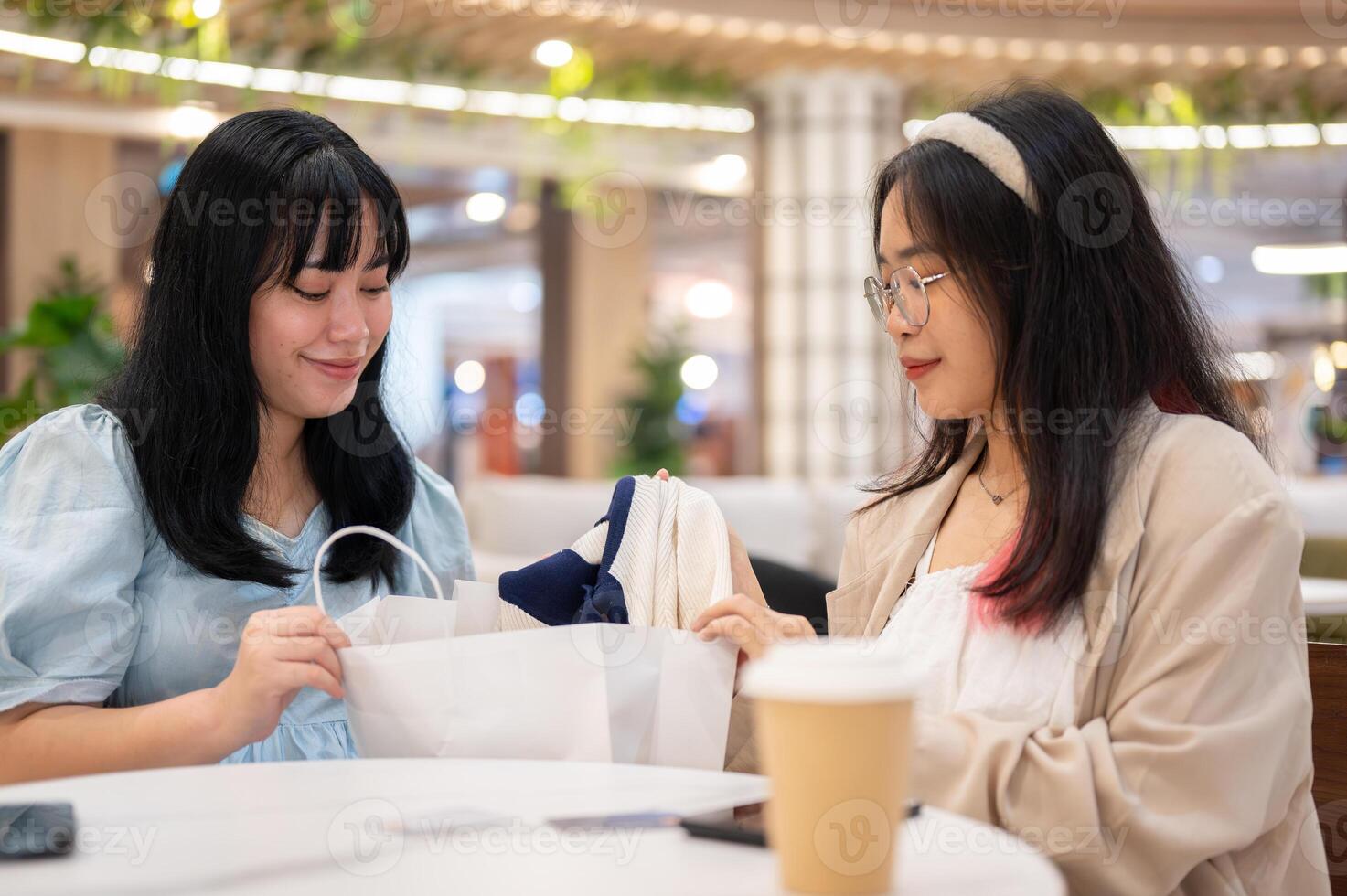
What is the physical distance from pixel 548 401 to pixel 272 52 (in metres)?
4.98

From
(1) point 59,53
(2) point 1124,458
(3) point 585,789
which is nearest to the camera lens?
(3) point 585,789

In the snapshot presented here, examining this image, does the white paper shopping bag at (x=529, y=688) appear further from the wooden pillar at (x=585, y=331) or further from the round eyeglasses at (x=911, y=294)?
the wooden pillar at (x=585, y=331)

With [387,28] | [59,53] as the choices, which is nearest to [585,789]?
[387,28]

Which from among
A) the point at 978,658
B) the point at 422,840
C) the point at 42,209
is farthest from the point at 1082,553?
the point at 42,209

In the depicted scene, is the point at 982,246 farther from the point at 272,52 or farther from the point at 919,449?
the point at 272,52

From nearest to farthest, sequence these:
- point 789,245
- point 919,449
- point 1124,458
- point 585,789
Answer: point 585,789, point 1124,458, point 919,449, point 789,245

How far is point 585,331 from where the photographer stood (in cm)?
1074

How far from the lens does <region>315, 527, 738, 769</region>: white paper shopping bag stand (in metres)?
1.28

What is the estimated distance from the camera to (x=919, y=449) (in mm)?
1849

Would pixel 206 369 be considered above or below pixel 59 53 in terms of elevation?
below

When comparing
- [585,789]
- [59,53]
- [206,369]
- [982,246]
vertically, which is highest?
[59,53]

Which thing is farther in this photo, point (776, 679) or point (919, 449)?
point (919, 449)

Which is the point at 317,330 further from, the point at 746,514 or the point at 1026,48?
the point at 1026,48

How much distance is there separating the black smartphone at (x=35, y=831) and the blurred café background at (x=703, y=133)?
2.50m
